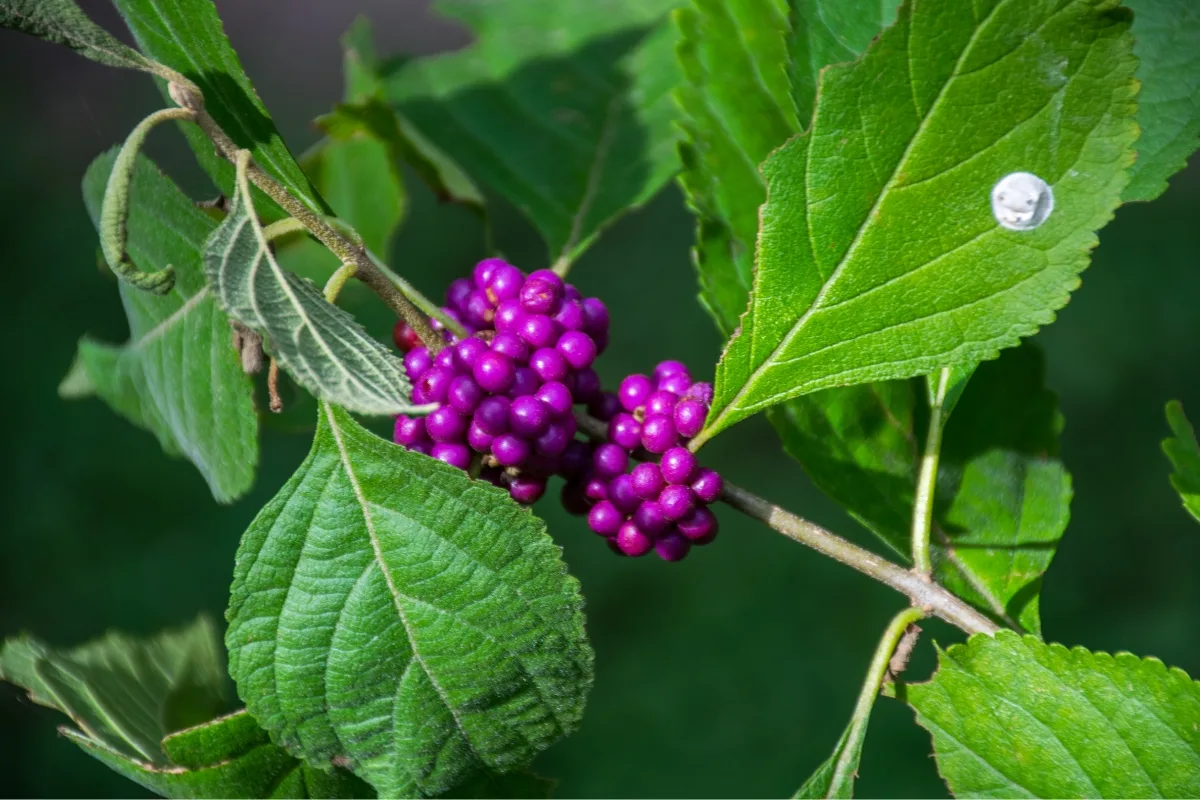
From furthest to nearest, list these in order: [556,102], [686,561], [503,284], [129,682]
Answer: [686,561] < [556,102] < [129,682] < [503,284]

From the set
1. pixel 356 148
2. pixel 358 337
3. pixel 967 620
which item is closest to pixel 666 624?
pixel 356 148

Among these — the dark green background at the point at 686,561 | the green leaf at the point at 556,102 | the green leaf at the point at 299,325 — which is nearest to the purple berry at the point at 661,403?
the green leaf at the point at 299,325

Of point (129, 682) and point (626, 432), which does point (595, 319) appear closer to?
point (626, 432)

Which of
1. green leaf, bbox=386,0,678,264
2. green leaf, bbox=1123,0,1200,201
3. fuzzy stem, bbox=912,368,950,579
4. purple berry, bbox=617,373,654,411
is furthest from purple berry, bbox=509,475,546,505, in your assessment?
green leaf, bbox=1123,0,1200,201

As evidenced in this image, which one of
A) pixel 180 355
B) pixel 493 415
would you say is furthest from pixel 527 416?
pixel 180 355

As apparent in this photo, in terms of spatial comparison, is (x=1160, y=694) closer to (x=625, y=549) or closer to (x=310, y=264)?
(x=625, y=549)

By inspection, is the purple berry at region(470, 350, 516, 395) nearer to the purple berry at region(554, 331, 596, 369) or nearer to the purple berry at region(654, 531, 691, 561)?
the purple berry at region(554, 331, 596, 369)

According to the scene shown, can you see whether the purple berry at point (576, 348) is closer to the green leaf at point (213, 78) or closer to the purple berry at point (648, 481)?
the purple berry at point (648, 481)

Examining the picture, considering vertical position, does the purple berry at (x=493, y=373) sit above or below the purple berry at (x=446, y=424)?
above
